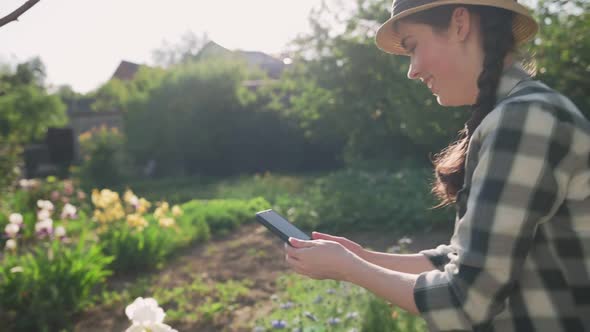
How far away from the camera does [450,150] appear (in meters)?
1.34

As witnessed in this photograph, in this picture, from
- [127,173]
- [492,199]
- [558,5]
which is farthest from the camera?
[127,173]

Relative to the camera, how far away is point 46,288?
3869mm

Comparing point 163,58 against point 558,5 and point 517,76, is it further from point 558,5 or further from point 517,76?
point 517,76

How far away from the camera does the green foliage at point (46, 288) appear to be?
3.73m

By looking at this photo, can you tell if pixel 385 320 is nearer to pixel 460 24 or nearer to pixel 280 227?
pixel 280 227

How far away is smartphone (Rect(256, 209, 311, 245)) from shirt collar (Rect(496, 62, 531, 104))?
56cm

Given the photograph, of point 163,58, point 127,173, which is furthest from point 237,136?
point 163,58

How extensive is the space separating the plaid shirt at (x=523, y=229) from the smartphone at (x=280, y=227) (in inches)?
15.6

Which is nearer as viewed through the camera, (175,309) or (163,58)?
(175,309)

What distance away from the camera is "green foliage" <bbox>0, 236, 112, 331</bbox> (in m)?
3.73

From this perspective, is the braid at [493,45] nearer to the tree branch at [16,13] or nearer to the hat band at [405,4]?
the hat band at [405,4]

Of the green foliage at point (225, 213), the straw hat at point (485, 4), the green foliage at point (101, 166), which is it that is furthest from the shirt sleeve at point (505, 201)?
the green foliage at point (101, 166)

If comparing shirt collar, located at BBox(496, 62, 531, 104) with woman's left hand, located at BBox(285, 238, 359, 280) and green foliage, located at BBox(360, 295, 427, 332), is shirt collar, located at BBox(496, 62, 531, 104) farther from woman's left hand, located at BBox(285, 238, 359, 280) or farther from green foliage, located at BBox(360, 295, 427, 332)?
green foliage, located at BBox(360, 295, 427, 332)

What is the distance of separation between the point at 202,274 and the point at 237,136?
1074 centimetres
